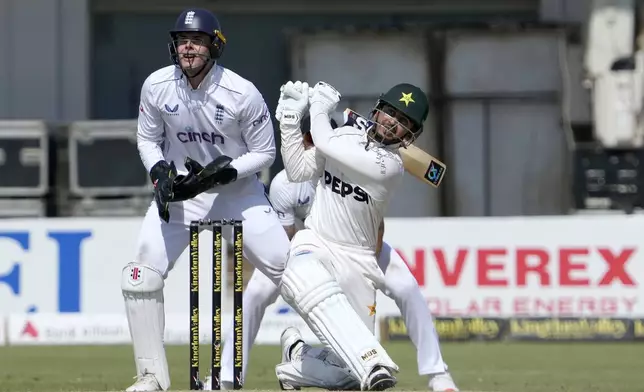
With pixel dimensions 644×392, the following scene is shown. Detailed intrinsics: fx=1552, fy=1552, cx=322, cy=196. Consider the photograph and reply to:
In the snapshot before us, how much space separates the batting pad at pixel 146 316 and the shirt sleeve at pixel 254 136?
0.59 meters

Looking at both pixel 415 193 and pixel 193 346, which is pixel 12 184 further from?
pixel 193 346

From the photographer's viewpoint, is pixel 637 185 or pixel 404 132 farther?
pixel 637 185

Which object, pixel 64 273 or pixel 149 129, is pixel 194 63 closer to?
pixel 149 129

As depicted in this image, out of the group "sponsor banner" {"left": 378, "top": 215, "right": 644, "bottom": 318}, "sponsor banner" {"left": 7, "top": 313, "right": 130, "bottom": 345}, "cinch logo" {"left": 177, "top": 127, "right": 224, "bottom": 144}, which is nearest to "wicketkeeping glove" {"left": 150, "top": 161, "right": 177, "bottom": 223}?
"cinch logo" {"left": 177, "top": 127, "right": 224, "bottom": 144}

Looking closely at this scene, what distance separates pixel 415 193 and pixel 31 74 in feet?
13.1

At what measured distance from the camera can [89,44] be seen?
51.5ft

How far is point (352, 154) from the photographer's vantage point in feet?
20.7

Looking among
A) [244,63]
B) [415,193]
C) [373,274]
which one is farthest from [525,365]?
[244,63]

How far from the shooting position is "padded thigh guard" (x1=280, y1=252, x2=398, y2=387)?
5.95 metres

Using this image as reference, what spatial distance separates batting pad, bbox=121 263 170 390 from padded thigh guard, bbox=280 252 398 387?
0.59 meters

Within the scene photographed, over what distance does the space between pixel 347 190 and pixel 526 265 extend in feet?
18.4

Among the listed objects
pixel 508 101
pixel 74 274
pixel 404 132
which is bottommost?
pixel 74 274

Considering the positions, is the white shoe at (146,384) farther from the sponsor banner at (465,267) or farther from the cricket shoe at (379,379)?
the sponsor banner at (465,267)

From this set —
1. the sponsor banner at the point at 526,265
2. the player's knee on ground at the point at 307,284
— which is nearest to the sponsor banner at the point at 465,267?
the sponsor banner at the point at 526,265
